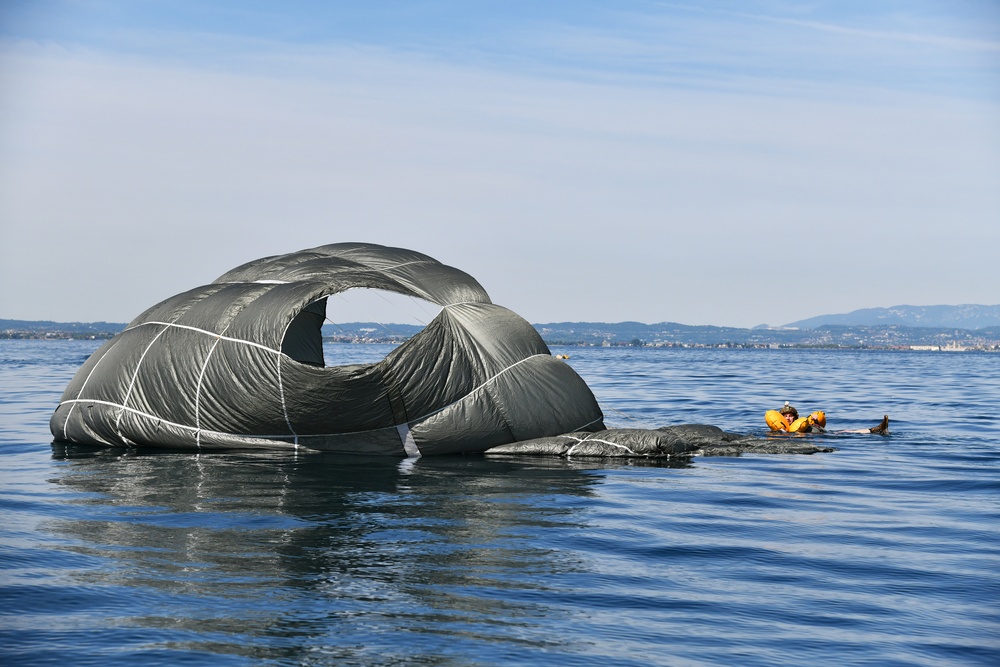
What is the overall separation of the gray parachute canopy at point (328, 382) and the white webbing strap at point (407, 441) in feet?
0.06

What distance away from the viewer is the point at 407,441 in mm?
19484

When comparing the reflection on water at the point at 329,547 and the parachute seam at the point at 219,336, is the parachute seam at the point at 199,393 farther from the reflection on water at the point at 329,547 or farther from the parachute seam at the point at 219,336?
the reflection on water at the point at 329,547

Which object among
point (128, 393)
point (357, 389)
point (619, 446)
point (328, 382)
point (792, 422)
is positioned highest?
point (328, 382)

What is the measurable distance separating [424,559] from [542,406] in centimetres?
927

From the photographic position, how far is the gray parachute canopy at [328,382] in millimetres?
19172

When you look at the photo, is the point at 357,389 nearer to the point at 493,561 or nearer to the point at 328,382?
the point at 328,382

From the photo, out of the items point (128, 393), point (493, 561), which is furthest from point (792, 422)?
point (128, 393)

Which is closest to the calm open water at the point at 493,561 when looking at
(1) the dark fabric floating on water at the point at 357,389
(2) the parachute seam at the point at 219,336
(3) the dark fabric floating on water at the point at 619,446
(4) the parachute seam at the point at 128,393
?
(3) the dark fabric floating on water at the point at 619,446

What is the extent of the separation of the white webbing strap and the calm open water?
2.52 ft

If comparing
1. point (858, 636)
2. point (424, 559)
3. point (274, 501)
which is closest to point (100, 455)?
point (274, 501)

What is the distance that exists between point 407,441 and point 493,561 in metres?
9.02

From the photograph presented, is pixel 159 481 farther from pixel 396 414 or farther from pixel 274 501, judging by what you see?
pixel 396 414

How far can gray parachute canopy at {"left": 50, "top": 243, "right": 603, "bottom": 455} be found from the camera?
19.2m

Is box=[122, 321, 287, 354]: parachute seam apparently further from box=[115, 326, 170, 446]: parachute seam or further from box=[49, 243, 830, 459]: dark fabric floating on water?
box=[115, 326, 170, 446]: parachute seam
